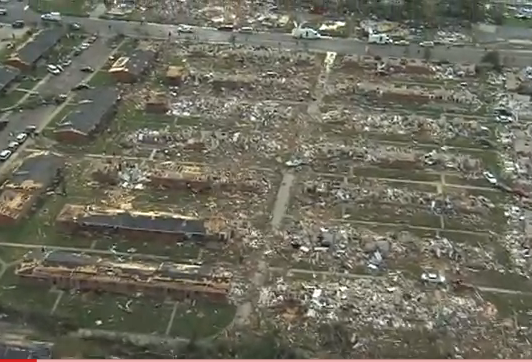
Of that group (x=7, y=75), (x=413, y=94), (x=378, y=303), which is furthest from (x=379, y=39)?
(x=378, y=303)

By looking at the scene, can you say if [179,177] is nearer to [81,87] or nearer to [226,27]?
[81,87]

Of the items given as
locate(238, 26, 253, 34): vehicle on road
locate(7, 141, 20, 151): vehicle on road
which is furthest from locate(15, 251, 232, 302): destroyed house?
locate(238, 26, 253, 34): vehicle on road

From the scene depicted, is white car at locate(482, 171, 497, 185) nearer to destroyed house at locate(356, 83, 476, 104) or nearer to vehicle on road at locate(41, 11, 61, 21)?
destroyed house at locate(356, 83, 476, 104)

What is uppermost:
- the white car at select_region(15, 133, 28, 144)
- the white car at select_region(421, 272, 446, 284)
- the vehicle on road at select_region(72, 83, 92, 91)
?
the white car at select_region(15, 133, 28, 144)

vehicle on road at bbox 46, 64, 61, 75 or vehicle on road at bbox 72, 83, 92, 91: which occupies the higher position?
vehicle on road at bbox 46, 64, 61, 75

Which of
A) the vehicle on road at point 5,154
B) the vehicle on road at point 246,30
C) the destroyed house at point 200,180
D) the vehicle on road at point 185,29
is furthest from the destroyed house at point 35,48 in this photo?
the destroyed house at point 200,180

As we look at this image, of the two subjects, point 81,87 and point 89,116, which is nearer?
point 89,116

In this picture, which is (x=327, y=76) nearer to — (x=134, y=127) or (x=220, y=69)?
(x=220, y=69)
